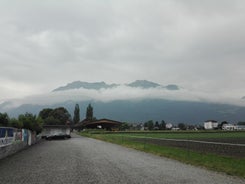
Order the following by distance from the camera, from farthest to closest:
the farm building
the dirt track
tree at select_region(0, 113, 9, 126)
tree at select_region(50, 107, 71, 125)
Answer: tree at select_region(50, 107, 71, 125) → the farm building → tree at select_region(0, 113, 9, 126) → the dirt track

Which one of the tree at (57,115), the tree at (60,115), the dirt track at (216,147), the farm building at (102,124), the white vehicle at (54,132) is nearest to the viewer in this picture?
the dirt track at (216,147)

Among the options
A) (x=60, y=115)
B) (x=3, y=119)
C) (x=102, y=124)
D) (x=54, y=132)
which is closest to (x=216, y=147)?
(x=3, y=119)

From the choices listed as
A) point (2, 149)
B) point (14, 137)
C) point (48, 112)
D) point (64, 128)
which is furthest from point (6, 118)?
point (48, 112)

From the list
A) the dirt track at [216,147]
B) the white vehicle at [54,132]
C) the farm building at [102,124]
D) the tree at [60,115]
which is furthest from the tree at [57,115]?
the dirt track at [216,147]

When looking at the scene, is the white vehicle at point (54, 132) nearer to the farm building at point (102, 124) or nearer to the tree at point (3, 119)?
the tree at point (3, 119)

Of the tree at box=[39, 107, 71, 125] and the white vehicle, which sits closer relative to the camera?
the white vehicle

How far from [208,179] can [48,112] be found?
139 m

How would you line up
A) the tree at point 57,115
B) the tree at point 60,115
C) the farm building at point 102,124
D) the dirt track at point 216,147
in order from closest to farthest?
the dirt track at point 216,147, the farm building at point 102,124, the tree at point 57,115, the tree at point 60,115

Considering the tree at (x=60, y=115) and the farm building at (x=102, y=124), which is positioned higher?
the tree at (x=60, y=115)

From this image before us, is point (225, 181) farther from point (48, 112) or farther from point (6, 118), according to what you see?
point (48, 112)

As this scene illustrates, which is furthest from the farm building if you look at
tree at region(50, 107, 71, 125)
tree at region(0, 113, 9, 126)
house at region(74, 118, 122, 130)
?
tree at region(0, 113, 9, 126)

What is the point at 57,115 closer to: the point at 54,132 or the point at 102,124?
the point at 102,124

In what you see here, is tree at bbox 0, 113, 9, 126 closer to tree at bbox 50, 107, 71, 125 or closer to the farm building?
the farm building

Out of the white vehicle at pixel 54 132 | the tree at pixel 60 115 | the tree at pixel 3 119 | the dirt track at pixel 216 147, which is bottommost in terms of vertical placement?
the dirt track at pixel 216 147
